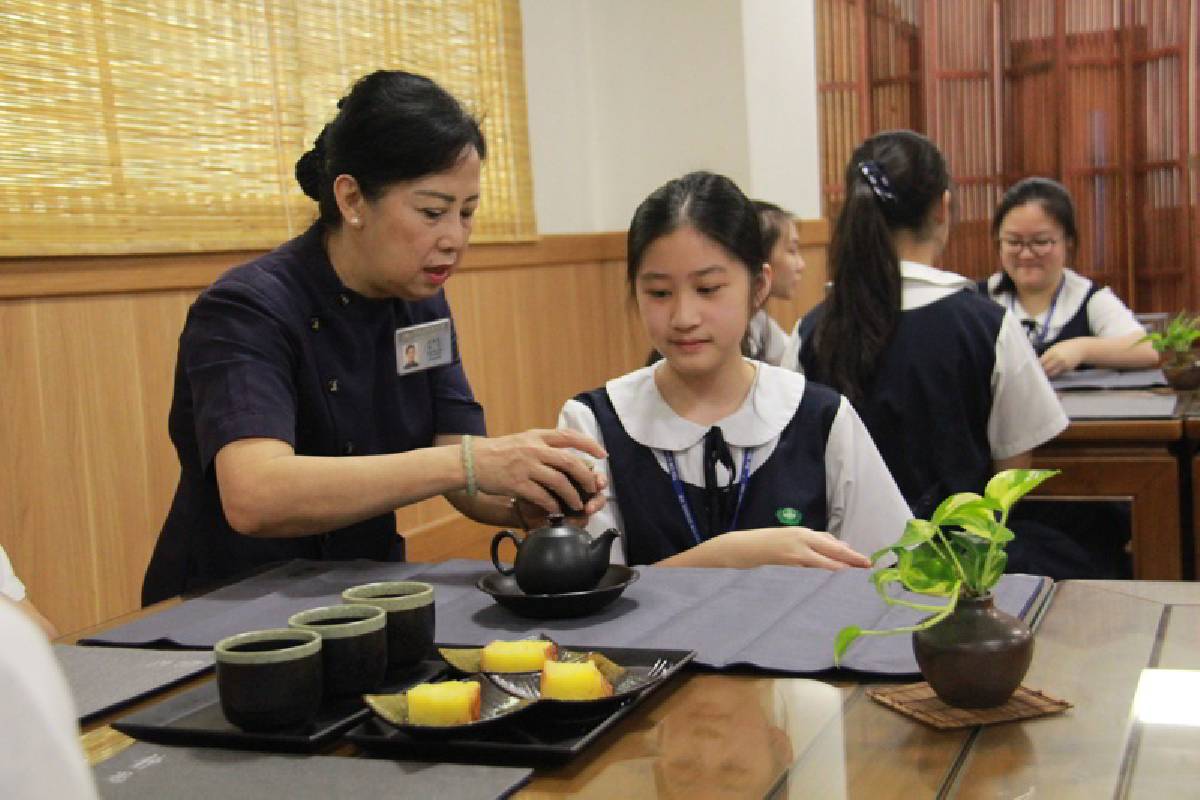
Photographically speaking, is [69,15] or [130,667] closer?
[130,667]

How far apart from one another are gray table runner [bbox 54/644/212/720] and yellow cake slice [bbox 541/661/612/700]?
1.34 feet

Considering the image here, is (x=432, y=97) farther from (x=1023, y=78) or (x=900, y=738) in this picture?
(x=1023, y=78)

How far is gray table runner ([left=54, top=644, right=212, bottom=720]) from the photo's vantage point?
3.83ft

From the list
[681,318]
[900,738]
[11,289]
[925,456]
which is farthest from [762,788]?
[11,289]

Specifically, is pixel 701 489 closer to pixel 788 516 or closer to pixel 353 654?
pixel 788 516

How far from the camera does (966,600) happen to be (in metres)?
1.01

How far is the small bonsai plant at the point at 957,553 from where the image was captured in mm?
985

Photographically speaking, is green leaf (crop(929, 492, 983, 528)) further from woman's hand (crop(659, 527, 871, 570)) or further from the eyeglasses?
the eyeglasses

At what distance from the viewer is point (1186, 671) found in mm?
1090

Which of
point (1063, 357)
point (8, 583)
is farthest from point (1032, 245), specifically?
point (8, 583)

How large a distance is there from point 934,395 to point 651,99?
107 inches

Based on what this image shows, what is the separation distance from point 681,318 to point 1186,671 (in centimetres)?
92

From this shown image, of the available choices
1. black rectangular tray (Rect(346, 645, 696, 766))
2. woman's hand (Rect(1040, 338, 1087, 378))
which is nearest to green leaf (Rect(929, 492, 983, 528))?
black rectangular tray (Rect(346, 645, 696, 766))

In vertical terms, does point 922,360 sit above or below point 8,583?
above
